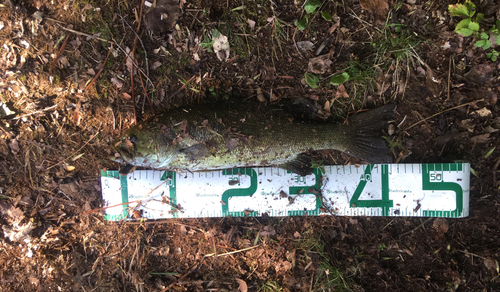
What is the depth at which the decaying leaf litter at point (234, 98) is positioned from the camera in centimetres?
336

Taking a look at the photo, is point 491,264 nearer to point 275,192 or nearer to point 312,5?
point 275,192

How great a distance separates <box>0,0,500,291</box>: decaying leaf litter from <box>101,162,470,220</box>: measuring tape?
0.21 m

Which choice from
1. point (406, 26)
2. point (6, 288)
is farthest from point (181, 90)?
point (6, 288)

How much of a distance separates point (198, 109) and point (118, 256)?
8.51 feet

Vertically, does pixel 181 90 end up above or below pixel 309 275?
above

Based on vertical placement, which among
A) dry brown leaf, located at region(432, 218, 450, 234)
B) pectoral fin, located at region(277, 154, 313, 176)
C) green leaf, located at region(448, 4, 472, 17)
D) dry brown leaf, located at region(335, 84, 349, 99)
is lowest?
dry brown leaf, located at region(432, 218, 450, 234)

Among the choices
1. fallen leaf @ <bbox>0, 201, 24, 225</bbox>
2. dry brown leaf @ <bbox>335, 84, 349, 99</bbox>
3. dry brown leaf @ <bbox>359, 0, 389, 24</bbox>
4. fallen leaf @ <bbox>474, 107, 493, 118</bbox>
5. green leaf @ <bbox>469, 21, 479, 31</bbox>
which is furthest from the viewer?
A: fallen leaf @ <bbox>0, 201, 24, 225</bbox>

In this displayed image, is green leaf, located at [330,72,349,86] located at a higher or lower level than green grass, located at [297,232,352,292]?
higher

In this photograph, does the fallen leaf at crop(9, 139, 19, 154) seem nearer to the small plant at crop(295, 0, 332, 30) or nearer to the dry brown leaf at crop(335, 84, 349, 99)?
the small plant at crop(295, 0, 332, 30)

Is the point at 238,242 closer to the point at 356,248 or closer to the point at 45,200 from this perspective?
the point at 356,248

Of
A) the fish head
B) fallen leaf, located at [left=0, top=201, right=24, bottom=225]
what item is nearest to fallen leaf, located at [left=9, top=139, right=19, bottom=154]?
fallen leaf, located at [left=0, top=201, right=24, bottom=225]

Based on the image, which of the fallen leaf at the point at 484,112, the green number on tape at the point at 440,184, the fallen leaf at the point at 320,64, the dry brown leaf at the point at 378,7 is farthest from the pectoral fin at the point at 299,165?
the fallen leaf at the point at 484,112

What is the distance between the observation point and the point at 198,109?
3189 mm

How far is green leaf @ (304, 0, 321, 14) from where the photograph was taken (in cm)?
317
